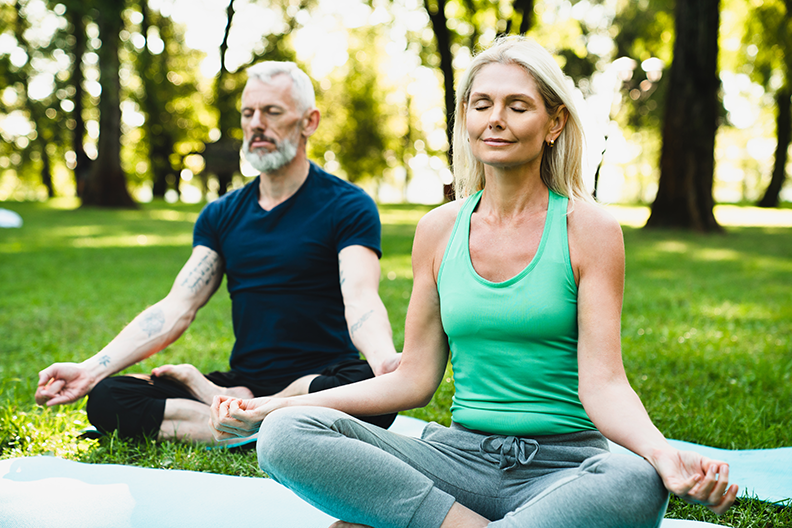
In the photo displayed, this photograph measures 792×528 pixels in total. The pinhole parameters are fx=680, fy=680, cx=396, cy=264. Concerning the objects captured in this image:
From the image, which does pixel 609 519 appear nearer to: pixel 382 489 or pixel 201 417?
pixel 382 489

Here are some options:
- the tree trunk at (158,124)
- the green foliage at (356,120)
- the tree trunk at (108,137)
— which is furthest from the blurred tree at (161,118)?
the green foliage at (356,120)

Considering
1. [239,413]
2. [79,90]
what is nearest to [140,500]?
[239,413]

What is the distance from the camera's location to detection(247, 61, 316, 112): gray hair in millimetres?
3531

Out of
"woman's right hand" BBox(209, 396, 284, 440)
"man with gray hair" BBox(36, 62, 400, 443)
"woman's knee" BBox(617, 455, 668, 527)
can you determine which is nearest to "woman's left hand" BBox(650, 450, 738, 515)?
"woman's knee" BBox(617, 455, 668, 527)

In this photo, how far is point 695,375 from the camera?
181 inches

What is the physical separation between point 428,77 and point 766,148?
1267 inches

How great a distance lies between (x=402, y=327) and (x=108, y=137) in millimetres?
14903

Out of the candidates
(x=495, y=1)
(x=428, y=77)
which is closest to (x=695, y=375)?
(x=495, y=1)

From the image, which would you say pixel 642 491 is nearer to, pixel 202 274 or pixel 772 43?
pixel 202 274

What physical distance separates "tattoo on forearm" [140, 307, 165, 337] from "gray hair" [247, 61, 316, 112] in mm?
1286

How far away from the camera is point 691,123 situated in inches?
557

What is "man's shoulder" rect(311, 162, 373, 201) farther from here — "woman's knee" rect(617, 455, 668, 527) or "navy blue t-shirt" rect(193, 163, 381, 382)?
"woman's knee" rect(617, 455, 668, 527)

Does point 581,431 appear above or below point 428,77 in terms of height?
below

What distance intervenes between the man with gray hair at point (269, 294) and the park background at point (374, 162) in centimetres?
27
